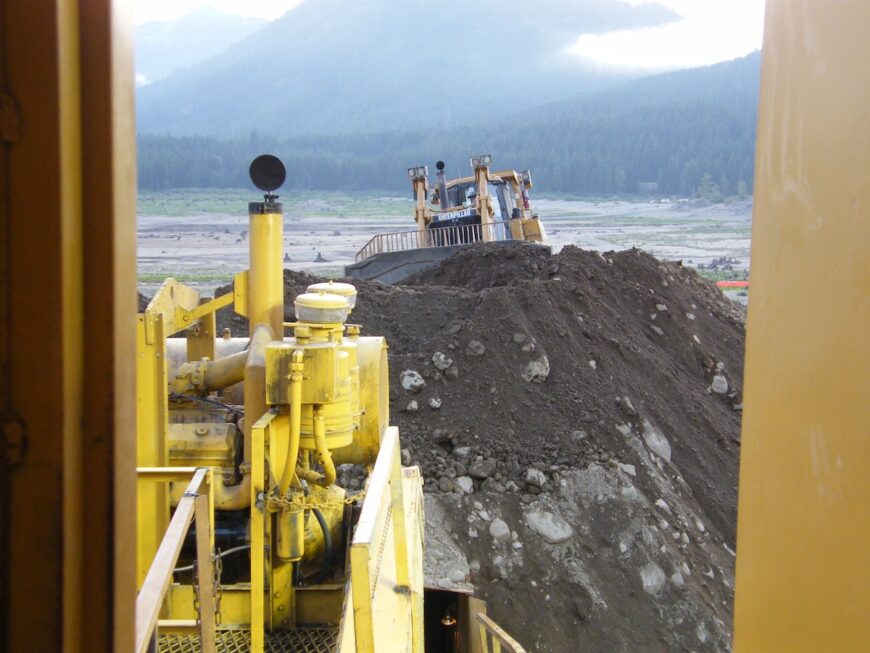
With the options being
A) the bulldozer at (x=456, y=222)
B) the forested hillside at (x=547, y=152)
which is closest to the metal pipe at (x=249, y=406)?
the bulldozer at (x=456, y=222)

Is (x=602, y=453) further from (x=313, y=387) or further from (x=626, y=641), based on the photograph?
(x=313, y=387)

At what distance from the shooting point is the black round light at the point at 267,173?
657cm

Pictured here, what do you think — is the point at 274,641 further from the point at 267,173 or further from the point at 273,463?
the point at 267,173

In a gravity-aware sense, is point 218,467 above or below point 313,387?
below

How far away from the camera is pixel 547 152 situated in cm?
11088

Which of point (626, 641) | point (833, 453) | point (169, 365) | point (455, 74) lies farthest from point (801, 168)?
point (455, 74)

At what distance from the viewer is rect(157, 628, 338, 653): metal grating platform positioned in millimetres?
5379

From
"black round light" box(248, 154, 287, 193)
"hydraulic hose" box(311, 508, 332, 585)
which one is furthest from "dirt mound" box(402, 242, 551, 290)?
"hydraulic hose" box(311, 508, 332, 585)

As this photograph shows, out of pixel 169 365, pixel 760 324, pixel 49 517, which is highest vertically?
pixel 760 324

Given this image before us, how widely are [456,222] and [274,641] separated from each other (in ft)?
57.4

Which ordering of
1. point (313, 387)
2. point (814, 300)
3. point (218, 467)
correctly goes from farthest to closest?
point (218, 467), point (313, 387), point (814, 300)

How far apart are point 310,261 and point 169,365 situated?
37059 millimetres

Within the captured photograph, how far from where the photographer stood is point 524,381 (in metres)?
11.6

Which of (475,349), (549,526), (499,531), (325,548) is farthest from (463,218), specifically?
(325,548)
